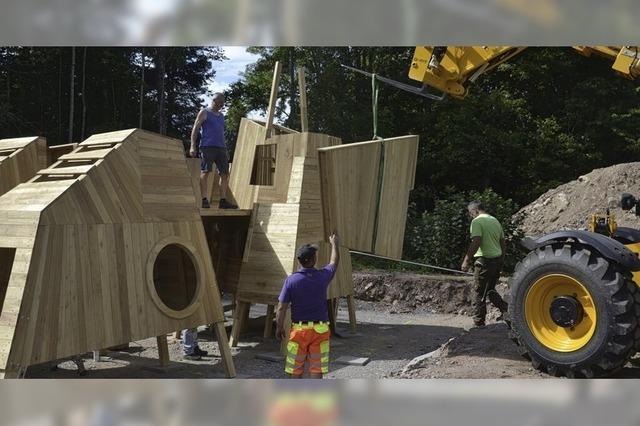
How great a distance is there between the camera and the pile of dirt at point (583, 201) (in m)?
16.0

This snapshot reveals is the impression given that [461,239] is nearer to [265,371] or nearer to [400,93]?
[265,371]

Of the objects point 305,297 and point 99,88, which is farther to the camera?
point 99,88

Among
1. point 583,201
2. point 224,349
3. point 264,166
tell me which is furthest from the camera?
point 583,201

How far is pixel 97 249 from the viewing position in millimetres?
5535

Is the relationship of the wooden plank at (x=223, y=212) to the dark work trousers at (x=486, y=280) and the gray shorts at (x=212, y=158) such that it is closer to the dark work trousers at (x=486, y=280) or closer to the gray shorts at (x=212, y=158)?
the gray shorts at (x=212, y=158)

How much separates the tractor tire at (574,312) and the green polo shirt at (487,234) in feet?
7.43

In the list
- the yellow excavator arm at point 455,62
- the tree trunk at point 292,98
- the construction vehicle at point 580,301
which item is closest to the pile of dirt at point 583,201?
the yellow excavator arm at point 455,62

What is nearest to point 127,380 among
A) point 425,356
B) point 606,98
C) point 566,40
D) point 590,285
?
point 425,356

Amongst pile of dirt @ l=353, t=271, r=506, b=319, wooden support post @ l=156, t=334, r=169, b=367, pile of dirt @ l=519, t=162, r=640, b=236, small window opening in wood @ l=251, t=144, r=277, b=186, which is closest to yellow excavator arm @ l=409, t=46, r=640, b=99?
small window opening in wood @ l=251, t=144, r=277, b=186

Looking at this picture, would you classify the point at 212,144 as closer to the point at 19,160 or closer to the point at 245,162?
the point at 245,162

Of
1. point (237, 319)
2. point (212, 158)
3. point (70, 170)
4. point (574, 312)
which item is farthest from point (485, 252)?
point (70, 170)

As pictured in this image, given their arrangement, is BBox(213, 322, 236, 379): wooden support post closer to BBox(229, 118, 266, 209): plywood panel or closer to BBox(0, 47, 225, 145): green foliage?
BBox(229, 118, 266, 209): plywood panel

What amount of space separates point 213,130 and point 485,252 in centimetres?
391

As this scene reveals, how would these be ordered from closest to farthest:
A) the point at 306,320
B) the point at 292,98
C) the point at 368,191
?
the point at 306,320 < the point at 368,191 < the point at 292,98
